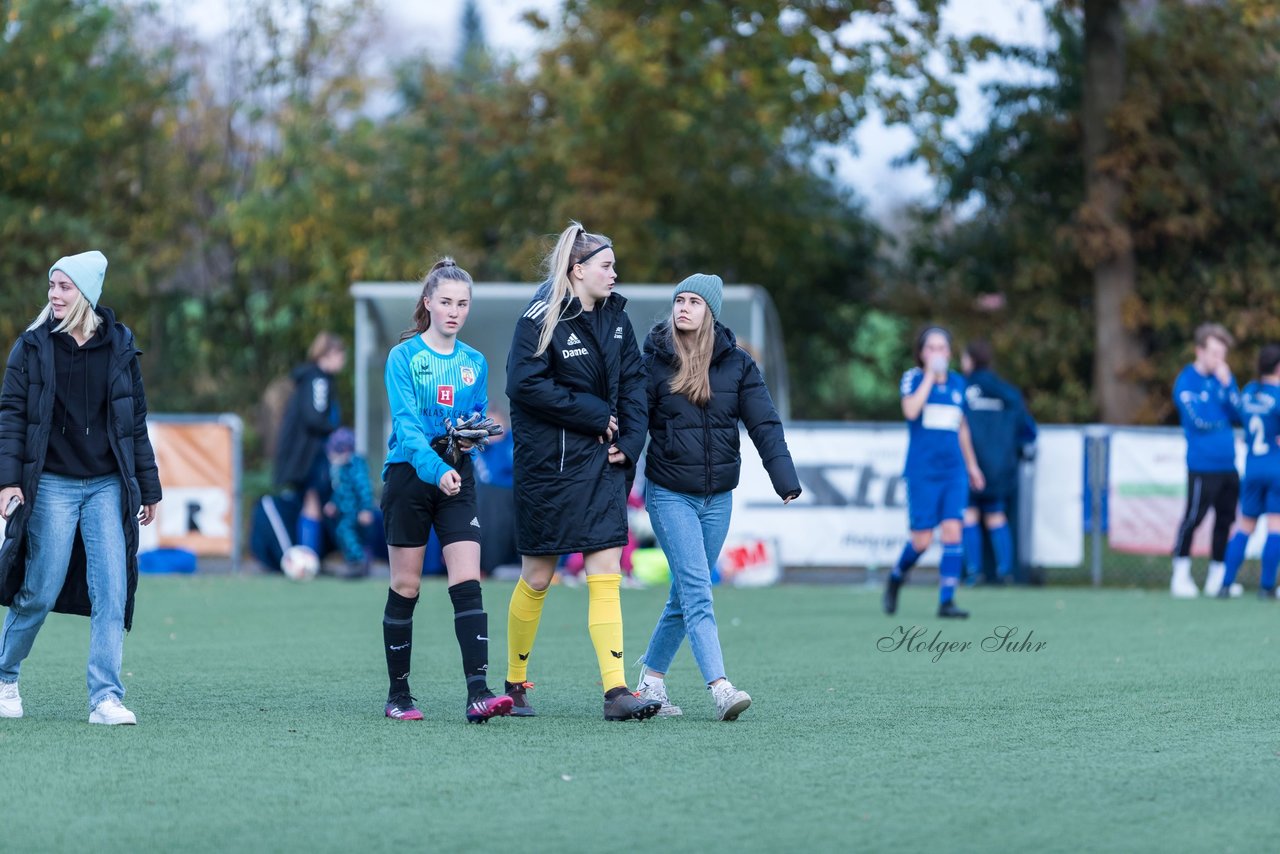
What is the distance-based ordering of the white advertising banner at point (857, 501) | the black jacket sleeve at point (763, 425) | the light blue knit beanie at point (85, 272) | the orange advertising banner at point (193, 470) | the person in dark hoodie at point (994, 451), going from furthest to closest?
the orange advertising banner at point (193, 470) → the white advertising banner at point (857, 501) → the person in dark hoodie at point (994, 451) → the black jacket sleeve at point (763, 425) → the light blue knit beanie at point (85, 272)

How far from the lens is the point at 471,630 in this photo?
7.04 m

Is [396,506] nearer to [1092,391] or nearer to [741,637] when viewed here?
[741,637]

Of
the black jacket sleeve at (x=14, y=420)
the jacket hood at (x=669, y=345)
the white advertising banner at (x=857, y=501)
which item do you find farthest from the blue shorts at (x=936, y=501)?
the black jacket sleeve at (x=14, y=420)

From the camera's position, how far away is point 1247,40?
71.9 feet

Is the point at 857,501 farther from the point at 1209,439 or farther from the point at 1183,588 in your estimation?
the point at 1209,439

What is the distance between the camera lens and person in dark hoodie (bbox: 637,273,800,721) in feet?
23.5

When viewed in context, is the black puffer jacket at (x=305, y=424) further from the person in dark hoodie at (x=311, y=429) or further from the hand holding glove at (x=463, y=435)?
the hand holding glove at (x=463, y=435)

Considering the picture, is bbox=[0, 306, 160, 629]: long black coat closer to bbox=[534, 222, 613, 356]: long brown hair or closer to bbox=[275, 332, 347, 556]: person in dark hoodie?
bbox=[534, 222, 613, 356]: long brown hair

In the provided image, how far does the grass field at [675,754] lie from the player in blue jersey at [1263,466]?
11.5 ft

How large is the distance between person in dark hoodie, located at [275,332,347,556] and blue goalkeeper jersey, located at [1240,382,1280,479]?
7.73 m

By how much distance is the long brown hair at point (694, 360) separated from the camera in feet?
23.6

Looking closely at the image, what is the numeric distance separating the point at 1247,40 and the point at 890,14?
4426 mm

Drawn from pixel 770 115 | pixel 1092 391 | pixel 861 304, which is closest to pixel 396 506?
pixel 770 115

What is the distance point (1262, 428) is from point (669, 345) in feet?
27.2
